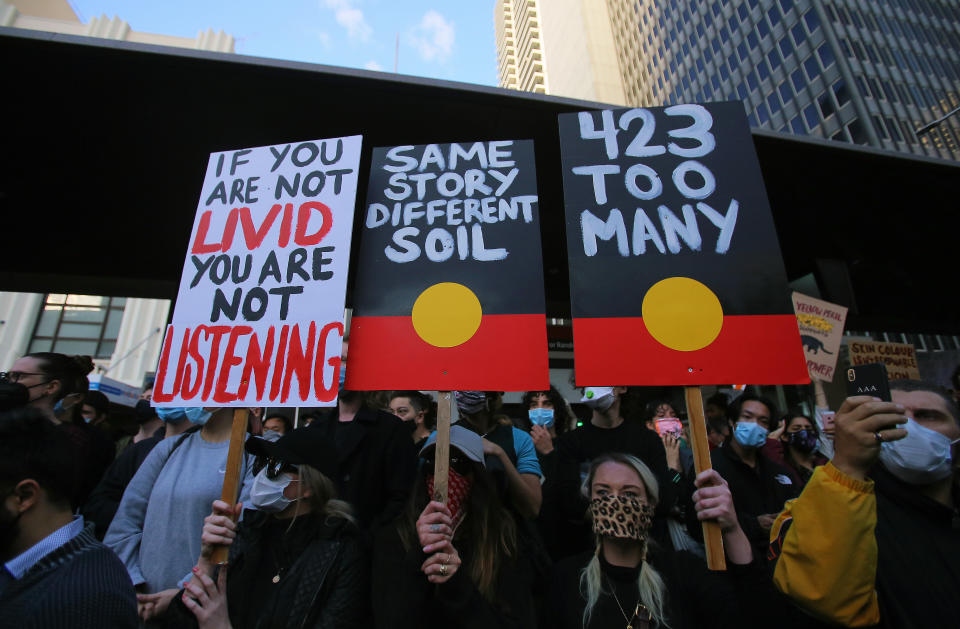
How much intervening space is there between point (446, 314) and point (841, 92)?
44.9 m

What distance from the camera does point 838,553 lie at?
1434mm

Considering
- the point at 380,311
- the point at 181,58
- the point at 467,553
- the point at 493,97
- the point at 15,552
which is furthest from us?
the point at 493,97

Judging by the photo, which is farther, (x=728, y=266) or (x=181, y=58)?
(x=181, y=58)

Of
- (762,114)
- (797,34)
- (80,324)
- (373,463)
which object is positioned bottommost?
(373,463)

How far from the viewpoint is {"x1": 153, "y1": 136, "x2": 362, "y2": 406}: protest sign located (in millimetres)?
2195

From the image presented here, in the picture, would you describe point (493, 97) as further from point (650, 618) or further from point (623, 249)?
point (650, 618)

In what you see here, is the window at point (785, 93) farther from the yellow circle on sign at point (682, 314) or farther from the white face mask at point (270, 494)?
the white face mask at point (270, 494)

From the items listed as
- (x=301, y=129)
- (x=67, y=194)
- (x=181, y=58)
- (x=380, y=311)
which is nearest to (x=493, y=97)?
(x=301, y=129)

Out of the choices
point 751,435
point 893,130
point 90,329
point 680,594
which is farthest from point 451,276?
point 893,130

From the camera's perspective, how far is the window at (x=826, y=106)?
35263 millimetres

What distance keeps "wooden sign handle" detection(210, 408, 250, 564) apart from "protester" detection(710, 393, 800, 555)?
2866 mm

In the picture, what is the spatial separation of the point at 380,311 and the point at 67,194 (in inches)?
220

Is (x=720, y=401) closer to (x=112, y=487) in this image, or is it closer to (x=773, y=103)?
(x=112, y=487)

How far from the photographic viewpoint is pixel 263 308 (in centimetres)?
232
